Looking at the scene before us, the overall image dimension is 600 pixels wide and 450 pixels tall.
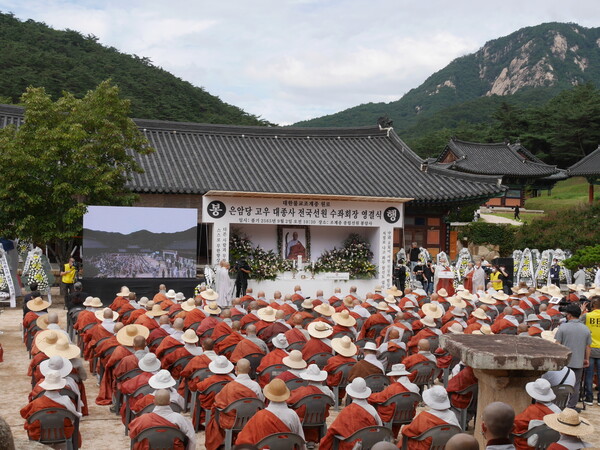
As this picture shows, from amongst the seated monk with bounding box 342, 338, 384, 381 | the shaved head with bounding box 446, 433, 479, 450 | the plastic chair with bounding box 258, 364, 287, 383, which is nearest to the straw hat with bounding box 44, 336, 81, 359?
the plastic chair with bounding box 258, 364, 287, 383

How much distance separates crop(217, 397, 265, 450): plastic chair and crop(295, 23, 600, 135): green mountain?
274 ft

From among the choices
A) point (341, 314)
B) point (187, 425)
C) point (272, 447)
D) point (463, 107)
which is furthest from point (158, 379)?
point (463, 107)

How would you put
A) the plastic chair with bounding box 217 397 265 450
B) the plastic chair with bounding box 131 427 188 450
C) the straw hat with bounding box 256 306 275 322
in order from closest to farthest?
the plastic chair with bounding box 131 427 188 450
the plastic chair with bounding box 217 397 265 450
the straw hat with bounding box 256 306 275 322

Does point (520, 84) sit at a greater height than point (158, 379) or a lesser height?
greater

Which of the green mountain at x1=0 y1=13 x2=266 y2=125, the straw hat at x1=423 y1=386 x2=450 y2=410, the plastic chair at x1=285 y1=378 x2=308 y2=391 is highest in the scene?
the green mountain at x1=0 y1=13 x2=266 y2=125

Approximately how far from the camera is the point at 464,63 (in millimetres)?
116688

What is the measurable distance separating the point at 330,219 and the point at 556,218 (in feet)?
45.5

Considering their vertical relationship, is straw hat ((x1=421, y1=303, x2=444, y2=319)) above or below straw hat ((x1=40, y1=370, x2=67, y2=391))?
above

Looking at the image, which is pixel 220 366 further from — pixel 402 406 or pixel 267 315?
pixel 267 315

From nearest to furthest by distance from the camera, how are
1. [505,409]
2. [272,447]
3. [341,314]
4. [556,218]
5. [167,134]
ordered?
[505,409] < [272,447] < [341,314] < [167,134] < [556,218]

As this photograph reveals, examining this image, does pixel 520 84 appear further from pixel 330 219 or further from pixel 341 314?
pixel 341 314

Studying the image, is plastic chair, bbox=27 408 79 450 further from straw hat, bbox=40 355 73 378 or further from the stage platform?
the stage platform

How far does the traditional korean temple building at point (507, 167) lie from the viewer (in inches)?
1656

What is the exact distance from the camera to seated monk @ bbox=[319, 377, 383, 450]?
6.85 metres
